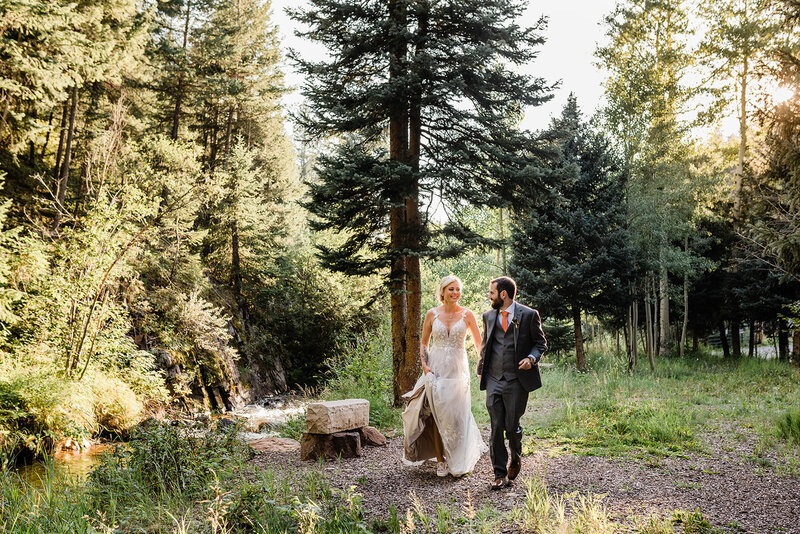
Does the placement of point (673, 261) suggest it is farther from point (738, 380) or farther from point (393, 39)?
point (393, 39)

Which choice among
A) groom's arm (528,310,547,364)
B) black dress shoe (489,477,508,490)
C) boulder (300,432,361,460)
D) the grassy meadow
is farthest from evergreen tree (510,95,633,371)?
black dress shoe (489,477,508,490)

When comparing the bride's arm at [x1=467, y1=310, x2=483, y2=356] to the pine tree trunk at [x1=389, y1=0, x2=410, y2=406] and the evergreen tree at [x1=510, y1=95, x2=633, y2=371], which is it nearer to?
the pine tree trunk at [x1=389, y1=0, x2=410, y2=406]

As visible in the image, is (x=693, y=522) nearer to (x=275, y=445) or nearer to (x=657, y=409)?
(x=657, y=409)

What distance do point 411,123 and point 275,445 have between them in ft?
21.7

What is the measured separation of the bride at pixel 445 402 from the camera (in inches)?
217

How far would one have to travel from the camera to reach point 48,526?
3883 mm

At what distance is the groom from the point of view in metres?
5.02

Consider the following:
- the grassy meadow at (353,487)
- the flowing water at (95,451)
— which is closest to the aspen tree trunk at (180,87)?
the flowing water at (95,451)

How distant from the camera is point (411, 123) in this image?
32.2 feet

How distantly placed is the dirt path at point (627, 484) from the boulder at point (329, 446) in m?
0.18

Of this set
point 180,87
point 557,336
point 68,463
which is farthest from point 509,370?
point 180,87

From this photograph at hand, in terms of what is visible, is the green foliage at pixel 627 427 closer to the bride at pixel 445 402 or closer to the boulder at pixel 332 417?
the bride at pixel 445 402

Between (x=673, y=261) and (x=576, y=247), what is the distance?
3580 mm

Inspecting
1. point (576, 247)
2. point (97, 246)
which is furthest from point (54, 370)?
point (576, 247)
